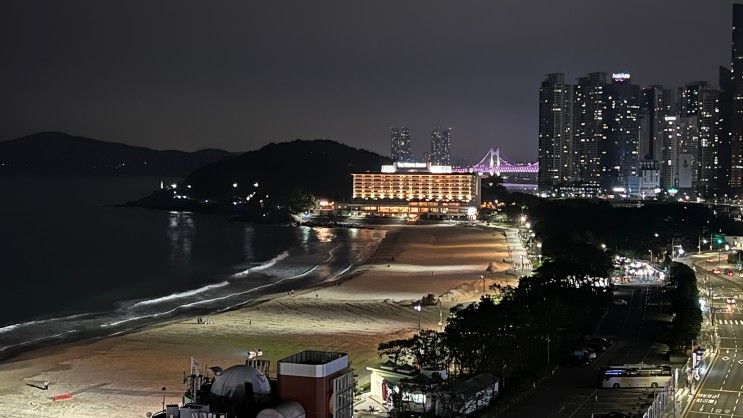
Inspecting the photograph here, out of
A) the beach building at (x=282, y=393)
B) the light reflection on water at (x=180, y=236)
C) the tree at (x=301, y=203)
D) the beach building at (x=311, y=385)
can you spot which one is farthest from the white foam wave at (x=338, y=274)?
the tree at (x=301, y=203)

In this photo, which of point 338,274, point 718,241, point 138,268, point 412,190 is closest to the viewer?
point 338,274

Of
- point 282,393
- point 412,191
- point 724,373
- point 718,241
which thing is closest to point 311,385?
point 282,393

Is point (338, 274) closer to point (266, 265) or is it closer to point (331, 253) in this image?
point (266, 265)

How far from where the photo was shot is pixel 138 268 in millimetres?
40594

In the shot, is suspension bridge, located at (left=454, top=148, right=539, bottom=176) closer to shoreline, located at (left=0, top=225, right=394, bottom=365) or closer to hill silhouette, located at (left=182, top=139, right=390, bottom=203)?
hill silhouette, located at (left=182, top=139, right=390, bottom=203)

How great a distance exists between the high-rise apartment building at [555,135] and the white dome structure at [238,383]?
5312 inches

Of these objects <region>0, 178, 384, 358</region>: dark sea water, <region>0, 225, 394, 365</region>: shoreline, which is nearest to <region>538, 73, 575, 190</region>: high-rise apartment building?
<region>0, 178, 384, 358</region>: dark sea water

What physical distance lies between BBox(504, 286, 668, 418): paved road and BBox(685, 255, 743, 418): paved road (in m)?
0.86

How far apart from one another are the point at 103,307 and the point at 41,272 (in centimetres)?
1142

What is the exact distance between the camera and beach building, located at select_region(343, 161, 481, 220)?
8975 cm

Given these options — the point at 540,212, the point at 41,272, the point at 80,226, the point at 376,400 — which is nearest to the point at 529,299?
Answer: the point at 376,400

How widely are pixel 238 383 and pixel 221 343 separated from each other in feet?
40.9

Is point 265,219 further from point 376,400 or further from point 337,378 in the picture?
point 337,378

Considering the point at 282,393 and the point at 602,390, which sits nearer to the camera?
the point at 282,393
